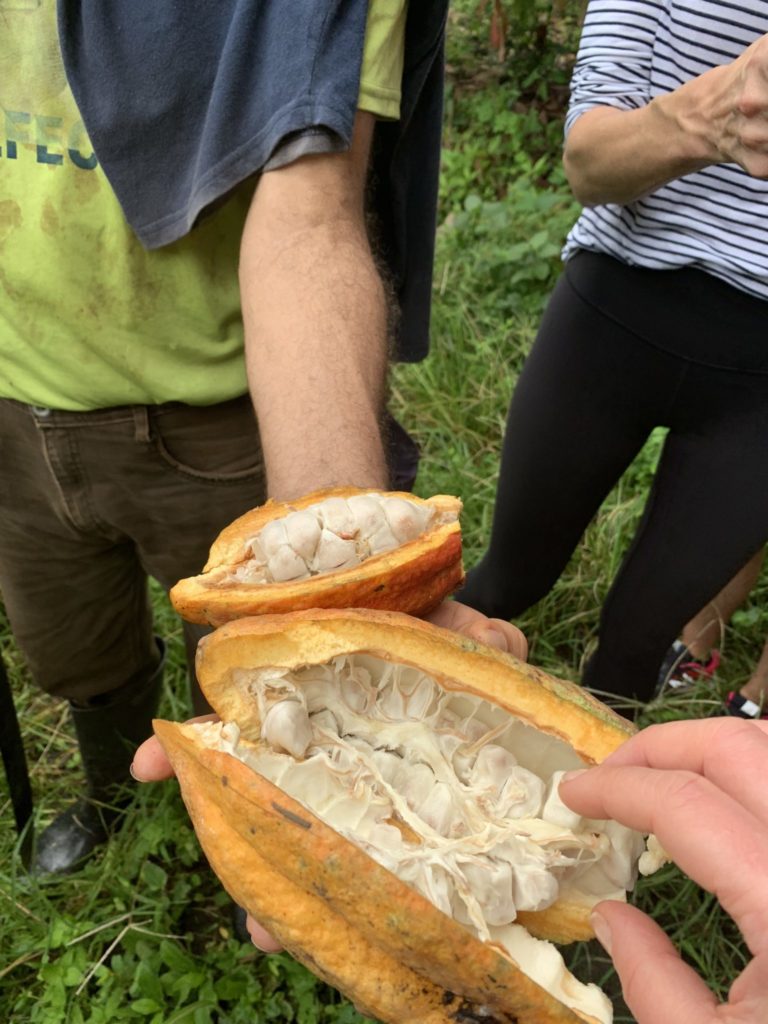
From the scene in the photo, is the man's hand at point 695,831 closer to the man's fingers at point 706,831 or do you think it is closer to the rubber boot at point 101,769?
the man's fingers at point 706,831

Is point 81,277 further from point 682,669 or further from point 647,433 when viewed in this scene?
point 682,669

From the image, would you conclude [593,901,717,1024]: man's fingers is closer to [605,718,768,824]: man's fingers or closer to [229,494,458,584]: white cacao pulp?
[605,718,768,824]: man's fingers

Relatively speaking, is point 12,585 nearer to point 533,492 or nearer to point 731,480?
point 533,492

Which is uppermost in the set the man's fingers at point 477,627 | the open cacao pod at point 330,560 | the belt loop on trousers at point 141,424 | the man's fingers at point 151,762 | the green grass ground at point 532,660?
the open cacao pod at point 330,560

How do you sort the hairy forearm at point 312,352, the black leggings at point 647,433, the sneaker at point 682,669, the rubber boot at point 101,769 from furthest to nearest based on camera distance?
1. the sneaker at point 682,669
2. the rubber boot at point 101,769
3. the black leggings at point 647,433
4. the hairy forearm at point 312,352

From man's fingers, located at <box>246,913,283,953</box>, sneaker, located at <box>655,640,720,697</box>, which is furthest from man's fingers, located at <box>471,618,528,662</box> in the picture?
sneaker, located at <box>655,640,720,697</box>

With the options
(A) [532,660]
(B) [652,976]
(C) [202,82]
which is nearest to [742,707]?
(A) [532,660]

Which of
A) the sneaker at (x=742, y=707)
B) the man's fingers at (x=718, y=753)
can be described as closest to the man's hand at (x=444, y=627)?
the man's fingers at (x=718, y=753)

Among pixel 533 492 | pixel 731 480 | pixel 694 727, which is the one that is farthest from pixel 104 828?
pixel 694 727
